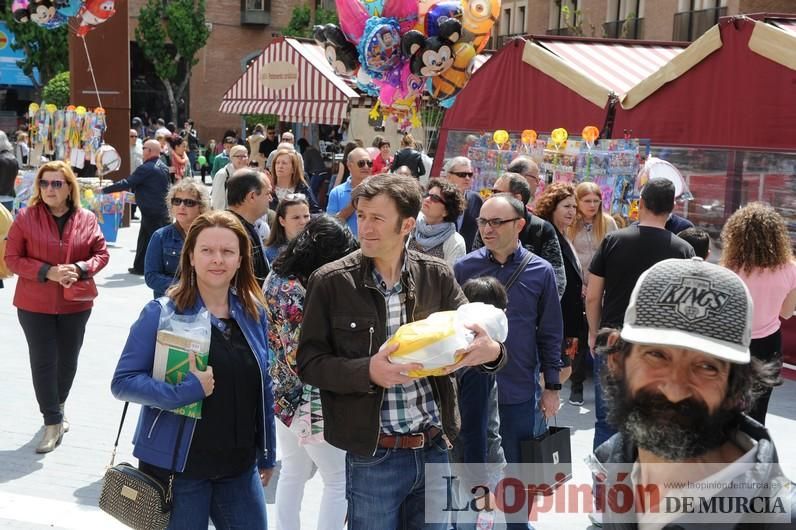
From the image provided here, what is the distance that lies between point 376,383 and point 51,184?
3592 mm

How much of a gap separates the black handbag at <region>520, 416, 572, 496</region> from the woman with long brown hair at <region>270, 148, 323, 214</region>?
4028mm

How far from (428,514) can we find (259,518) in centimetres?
67

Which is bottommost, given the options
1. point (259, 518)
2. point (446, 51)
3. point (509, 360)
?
point (259, 518)

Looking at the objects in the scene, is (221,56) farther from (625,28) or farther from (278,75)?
(278,75)

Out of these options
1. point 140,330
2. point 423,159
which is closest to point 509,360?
point 140,330

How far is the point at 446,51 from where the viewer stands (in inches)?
455

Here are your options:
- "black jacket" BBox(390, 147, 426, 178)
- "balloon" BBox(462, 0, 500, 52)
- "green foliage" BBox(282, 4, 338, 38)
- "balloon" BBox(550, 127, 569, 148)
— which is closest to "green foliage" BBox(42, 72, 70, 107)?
"balloon" BBox(462, 0, 500, 52)

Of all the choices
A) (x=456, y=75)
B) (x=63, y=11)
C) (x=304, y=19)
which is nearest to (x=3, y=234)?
(x=456, y=75)

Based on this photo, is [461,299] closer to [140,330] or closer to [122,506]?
[140,330]

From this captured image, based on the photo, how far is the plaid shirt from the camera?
10.6 ft

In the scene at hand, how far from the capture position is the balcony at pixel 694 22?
26.1 meters

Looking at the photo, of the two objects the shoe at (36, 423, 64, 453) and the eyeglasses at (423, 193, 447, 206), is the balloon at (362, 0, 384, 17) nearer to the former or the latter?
the eyeglasses at (423, 193, 447, 206)

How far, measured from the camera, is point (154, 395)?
329cm

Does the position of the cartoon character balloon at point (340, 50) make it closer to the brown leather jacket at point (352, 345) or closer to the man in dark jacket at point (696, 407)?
the brown leather jacket at point (352, 345)
